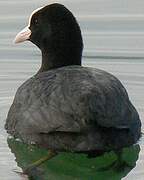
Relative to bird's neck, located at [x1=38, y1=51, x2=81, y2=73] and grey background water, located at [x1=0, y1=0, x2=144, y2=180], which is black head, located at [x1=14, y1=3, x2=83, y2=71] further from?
grey background water, located at [x1=0, y1=0, x2=144, y2=180]

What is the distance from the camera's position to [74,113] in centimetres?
786

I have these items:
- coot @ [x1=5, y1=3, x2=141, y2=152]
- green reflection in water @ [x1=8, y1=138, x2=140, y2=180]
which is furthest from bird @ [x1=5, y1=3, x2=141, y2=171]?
green reflection in water @ [x1=8, y1=138, x2=140, y2=180]

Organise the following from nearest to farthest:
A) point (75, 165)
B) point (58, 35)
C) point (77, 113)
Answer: point (77, 113), point (75, 165), point (58, 35)

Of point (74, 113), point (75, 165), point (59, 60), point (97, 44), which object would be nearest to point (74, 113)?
point (74, 113)

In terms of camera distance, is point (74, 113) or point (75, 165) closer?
point (74, 113)

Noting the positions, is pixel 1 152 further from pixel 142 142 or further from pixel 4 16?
Result: pixel 4 16

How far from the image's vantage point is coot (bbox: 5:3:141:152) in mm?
7816

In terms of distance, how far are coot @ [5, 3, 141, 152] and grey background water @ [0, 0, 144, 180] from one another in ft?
1.73

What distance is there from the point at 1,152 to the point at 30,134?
0.37 meters

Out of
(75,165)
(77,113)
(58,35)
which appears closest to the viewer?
(77,113)

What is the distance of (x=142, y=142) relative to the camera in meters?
8.60

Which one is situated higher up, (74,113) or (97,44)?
(97,44)

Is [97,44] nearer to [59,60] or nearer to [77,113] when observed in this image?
[59,60]

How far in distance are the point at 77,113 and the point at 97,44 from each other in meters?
3.71
